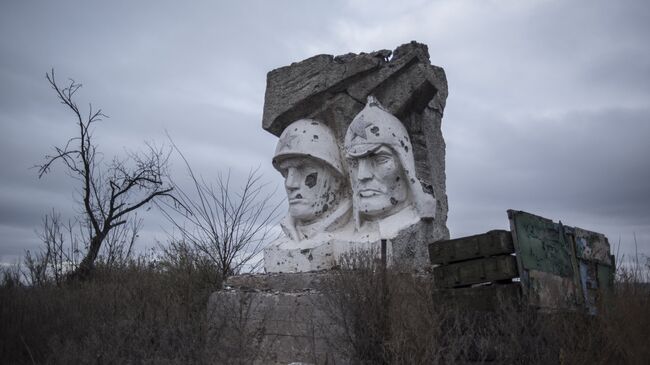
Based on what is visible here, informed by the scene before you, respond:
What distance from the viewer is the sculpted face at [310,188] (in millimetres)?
Result: 5480

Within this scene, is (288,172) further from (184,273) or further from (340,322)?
(340,322)

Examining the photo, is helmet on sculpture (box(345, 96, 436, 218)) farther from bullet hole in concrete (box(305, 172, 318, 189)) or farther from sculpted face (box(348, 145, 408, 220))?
bullet hole in concrete (box(305, 172, 318, 189))

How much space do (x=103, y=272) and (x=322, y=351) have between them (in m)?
4.85

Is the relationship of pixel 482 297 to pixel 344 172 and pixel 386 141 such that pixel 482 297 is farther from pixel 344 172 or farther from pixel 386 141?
pixel 344 172

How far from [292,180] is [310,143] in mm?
413

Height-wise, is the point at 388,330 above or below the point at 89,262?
below

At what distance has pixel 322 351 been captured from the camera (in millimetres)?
4086

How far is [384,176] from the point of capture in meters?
5.04

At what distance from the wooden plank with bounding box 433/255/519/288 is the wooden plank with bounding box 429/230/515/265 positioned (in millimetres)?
38

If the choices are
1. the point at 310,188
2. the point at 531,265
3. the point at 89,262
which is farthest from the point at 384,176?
the point at 89,262

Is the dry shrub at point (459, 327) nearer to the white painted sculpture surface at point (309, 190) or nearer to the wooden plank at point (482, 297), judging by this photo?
the wooden plank at point (482, 297)

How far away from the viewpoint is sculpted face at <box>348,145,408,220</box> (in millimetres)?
5023

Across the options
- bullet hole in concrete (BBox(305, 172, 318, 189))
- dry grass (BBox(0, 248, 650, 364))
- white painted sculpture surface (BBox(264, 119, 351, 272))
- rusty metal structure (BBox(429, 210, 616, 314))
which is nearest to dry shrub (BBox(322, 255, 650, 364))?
dry grass (BBox(0, 248, 650, 364))

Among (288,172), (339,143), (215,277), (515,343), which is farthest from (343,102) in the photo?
(515,343)
